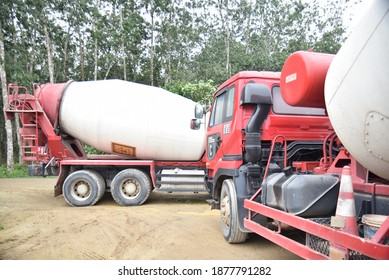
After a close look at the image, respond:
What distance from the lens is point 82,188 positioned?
7234mm

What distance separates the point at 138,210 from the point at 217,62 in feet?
61.6

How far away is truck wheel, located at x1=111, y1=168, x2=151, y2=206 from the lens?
7.19 metres

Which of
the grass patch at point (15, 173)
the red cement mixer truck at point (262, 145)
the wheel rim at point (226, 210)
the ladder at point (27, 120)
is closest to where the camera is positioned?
the red cement mixer truck at point (262, 145)

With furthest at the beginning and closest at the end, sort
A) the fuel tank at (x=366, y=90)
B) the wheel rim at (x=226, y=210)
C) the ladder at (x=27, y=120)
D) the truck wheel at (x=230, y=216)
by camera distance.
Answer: the ladder at (x=27, y=120) → the wheel rim at (x=226, y=210) → the truck wheel at (x=230, y=216) → the fuel tank at (x=366, y=90)

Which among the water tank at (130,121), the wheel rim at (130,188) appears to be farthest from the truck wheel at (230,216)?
the wheel rim at (130,188)

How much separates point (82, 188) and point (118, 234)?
2.77m

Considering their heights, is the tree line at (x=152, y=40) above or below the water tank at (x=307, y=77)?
above

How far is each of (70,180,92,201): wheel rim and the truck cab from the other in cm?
391

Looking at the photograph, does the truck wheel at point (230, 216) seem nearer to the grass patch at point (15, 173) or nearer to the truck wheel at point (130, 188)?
the truck wheel at point (130, 188)

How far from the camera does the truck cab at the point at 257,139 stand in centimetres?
399

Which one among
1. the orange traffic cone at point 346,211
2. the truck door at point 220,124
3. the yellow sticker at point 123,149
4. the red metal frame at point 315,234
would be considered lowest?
the red metal frame at point 315,234

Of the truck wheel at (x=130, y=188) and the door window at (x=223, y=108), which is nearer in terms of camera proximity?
the door window at (x=223, y=108)

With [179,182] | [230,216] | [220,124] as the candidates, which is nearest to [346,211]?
[230,216]

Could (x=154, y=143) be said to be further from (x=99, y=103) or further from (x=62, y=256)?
(x=62, y=256)
